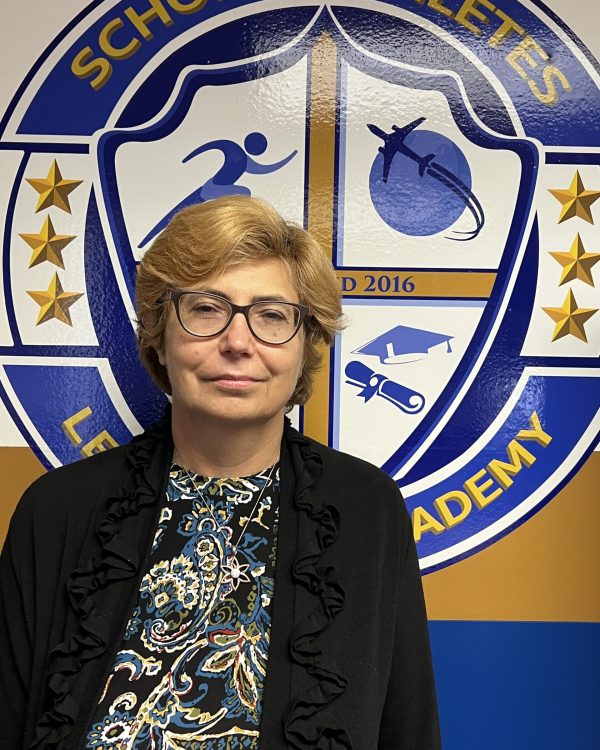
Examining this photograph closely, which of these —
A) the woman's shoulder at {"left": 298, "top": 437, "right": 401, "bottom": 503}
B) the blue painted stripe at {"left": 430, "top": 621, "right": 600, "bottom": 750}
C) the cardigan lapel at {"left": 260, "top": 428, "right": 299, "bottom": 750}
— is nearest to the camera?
the cardigan lapel at {"left": 260, "top": 428, "right": 299, "bottom": 750}

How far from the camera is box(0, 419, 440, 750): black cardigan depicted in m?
1.42

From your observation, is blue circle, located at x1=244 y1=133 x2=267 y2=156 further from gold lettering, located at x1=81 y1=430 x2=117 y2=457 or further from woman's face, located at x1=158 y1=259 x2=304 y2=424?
gold lettering, located at x1=81 y1=430 x2=117 y2=457

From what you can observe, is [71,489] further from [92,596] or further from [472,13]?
[472,13]

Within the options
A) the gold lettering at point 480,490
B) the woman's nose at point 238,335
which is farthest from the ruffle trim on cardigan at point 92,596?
the gold lettering at point 480,490

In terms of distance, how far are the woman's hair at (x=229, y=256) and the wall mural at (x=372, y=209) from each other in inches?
14.1

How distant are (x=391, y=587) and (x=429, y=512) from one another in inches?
16.3

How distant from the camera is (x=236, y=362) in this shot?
1.48m

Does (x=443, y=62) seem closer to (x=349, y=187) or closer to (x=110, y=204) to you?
(x=349, y=187)

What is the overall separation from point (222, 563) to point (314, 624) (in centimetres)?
17

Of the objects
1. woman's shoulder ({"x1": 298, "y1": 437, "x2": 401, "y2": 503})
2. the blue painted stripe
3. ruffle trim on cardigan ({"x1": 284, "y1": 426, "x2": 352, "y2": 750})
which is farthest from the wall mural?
ruffle trim on cardigan ({"x1": 284, "y1": 426, "x2": 352, "y2": 750})

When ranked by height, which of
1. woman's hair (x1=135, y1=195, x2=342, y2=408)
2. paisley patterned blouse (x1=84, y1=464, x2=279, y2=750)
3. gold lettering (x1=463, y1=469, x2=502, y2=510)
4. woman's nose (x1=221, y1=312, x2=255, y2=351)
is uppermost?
woman's hair (x1=135, y1=195, x2=342, y2=408)

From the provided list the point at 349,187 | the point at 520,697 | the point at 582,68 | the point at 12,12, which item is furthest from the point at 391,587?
the point at 12,12

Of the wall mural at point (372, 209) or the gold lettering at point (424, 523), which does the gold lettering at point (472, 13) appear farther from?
the gold lettering at point (424, 523)

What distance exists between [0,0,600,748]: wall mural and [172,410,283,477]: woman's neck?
1.22 feet
